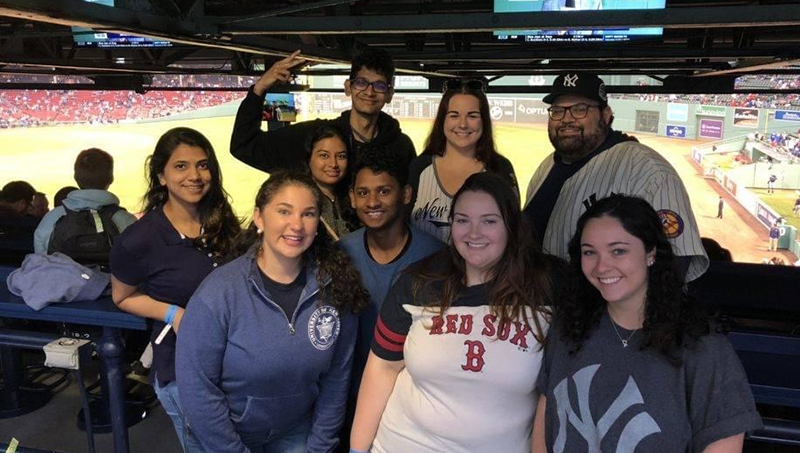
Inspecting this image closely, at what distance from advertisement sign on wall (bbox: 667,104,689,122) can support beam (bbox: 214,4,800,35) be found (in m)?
13.3

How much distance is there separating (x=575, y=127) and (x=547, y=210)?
0.99ft

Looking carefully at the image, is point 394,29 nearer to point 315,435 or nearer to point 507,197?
point 507,197

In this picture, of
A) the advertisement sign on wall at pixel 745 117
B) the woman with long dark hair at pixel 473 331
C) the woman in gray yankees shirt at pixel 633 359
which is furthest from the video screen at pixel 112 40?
the advertisement sign on wall at pixel 745 117

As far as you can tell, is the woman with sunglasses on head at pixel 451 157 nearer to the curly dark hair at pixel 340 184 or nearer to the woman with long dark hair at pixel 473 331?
the curly dark hair at pixel 340 184

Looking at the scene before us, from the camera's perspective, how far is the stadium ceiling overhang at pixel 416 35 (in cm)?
297

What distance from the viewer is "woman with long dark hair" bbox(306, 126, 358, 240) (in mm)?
2303

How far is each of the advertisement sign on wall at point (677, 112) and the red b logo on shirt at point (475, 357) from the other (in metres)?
15.5

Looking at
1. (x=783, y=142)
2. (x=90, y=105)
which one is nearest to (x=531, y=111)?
(x=783, y=142)

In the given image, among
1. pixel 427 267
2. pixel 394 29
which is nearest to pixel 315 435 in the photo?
pixel 427 267

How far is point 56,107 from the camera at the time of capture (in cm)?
2381

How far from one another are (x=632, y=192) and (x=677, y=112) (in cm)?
1524

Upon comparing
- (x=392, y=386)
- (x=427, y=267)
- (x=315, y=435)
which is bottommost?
(x=315, y=435)

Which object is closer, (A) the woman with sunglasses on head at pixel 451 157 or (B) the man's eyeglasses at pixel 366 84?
(A) the woman with sunglasses on head at pixel 451 157

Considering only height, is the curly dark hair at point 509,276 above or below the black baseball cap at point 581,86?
below
